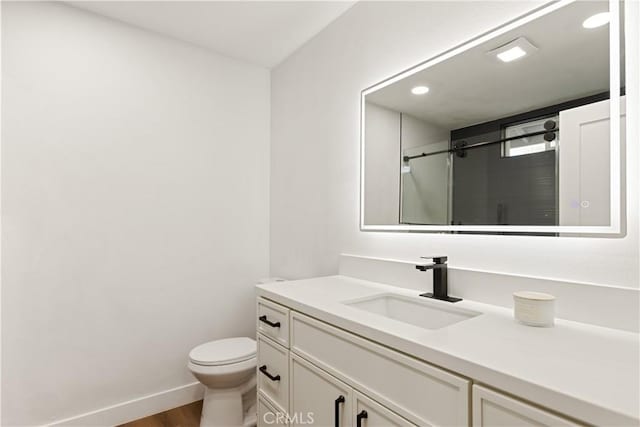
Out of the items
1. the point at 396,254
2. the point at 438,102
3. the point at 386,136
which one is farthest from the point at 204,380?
the point at 438,102

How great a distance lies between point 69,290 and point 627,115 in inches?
104

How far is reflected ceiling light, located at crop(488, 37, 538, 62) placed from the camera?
1.18 m

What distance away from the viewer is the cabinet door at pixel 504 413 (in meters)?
0.60

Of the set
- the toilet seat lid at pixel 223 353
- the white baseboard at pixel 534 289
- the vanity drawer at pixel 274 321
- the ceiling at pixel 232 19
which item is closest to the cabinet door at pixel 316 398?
the vanity drawer at pixel 274 321

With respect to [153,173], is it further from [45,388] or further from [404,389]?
[404,389]

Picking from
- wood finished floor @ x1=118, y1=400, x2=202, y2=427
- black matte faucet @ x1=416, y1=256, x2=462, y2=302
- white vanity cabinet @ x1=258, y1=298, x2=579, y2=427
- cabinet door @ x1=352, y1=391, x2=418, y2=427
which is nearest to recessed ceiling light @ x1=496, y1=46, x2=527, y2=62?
black matte faucet @ x1=416, y1=256, x2=462, y2=302

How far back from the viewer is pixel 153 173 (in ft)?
7.18

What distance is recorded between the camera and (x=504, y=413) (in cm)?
66

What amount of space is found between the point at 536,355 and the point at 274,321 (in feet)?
3.28

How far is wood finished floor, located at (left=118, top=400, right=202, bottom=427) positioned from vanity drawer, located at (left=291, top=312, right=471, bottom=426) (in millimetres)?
1323

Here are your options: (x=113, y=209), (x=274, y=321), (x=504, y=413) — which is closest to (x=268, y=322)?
(x=274, y=321)

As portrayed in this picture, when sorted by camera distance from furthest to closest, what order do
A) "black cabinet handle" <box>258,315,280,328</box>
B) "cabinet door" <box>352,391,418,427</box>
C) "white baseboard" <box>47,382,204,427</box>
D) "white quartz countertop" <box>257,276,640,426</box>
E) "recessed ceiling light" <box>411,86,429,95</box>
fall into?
"white baseboard" <box>47,382,204,427</box> → "recessed ceiling light" <box>411,86,429,95</box> → "black cabinet handle" <box>258,315,280,328</box> → "cabinet door" <box>352,391,418,427</box> → "white quartz countertop" <box>257,276,640,426</box>

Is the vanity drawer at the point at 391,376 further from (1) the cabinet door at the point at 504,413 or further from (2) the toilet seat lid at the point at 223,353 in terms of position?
(2) the toilet seat lid at the point at 223,353

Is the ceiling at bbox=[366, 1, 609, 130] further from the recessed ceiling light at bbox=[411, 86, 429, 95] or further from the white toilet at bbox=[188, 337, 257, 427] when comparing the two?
the white toilet at bbox=[188, 337, 257, 427]
